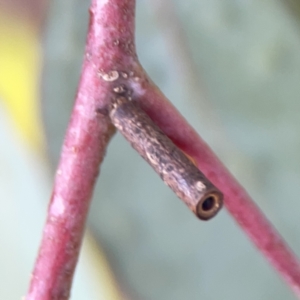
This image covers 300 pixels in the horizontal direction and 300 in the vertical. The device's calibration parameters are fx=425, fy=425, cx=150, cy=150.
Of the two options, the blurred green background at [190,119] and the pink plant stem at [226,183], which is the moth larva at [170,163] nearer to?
the pink plant stem at [226,183]

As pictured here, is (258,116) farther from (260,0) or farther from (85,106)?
(85,106)

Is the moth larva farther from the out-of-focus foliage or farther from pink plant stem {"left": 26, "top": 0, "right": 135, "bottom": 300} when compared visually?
the out-of-focus foliage

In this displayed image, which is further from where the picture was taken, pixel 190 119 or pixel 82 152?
pixel 190 119

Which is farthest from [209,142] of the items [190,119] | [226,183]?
[226,183]

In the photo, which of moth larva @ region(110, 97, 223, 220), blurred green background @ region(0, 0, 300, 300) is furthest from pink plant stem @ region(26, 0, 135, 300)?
blurred green background @ region(0, 0, 300, 300)

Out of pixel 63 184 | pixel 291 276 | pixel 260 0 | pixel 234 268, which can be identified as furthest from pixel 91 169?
pixel 260 0

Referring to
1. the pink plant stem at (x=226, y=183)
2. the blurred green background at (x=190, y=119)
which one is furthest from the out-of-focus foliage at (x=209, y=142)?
the pink plant stem at (x=226, y=183)

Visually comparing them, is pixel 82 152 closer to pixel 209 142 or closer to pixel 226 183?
pixel 226 183
